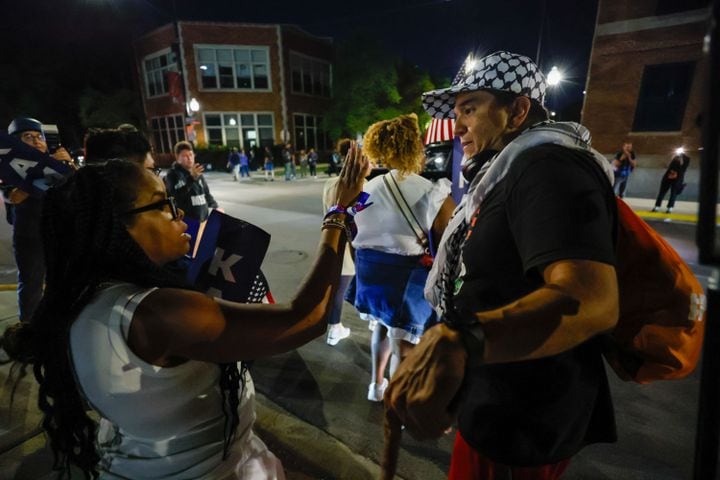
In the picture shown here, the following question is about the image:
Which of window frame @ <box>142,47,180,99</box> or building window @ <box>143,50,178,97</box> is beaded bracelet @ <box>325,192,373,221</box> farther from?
building window @ <box>143,50,178,97</box>

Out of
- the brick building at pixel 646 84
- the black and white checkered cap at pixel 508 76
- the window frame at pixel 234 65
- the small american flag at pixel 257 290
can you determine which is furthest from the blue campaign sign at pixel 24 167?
the window frame at pixel 234 65

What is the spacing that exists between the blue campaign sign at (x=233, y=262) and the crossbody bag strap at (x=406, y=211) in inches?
47.8

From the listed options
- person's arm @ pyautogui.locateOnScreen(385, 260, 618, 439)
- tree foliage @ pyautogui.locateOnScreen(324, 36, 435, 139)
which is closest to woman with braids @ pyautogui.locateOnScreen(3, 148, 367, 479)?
person's arm @ pyautogui.locateOnScreen(385, 260, 618, 439)

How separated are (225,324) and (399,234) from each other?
1.88m

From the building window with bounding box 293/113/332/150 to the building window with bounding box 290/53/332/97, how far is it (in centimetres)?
225

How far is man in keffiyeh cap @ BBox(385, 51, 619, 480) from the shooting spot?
751mm

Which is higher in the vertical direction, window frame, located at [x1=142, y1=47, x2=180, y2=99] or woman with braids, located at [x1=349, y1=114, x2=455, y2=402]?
window frame, located at [x1=142, y1=47, x2=180, y2=99]

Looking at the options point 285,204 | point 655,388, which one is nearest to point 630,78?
point 285,204

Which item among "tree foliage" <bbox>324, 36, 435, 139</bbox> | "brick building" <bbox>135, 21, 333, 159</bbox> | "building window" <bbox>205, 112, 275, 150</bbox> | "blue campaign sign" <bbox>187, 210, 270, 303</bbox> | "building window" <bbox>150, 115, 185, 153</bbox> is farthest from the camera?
"building window" <bbox>150, 115, 185, 153</bbox>

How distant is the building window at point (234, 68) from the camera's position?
30266mm

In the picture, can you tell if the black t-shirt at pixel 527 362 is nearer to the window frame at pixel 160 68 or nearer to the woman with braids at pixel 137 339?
the woman with braids at pixel 137 339

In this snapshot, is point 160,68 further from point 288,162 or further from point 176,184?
point 176,184

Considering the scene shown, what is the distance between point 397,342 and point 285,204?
410 inches

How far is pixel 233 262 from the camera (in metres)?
1.97
